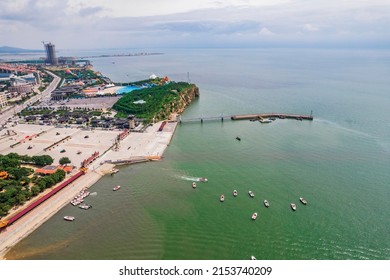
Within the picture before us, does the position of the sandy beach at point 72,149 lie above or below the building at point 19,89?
below

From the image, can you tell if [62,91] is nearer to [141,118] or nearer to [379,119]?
[141,118]

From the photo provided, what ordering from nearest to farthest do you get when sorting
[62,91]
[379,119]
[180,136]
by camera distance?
[180,136] → [379,119] → [62,91]

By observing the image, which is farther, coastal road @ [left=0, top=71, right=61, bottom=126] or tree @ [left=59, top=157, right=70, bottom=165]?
coastal road @ [left=0, top=71, right=61, bottom=126]

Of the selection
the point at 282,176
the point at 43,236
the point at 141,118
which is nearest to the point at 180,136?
the point at 141,118

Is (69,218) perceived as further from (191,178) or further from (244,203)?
(244,203)

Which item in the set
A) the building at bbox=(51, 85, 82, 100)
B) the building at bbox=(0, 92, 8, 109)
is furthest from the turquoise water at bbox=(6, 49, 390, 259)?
the building at bbox=(0, 92, 8, 109)

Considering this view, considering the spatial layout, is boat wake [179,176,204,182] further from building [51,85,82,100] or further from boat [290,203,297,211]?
building [51,85,82,100]

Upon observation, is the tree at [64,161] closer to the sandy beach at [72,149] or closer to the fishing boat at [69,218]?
the sandy beach at [72,149]

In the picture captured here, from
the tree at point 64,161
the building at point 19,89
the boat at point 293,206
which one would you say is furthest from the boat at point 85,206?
the building at point 19,89
